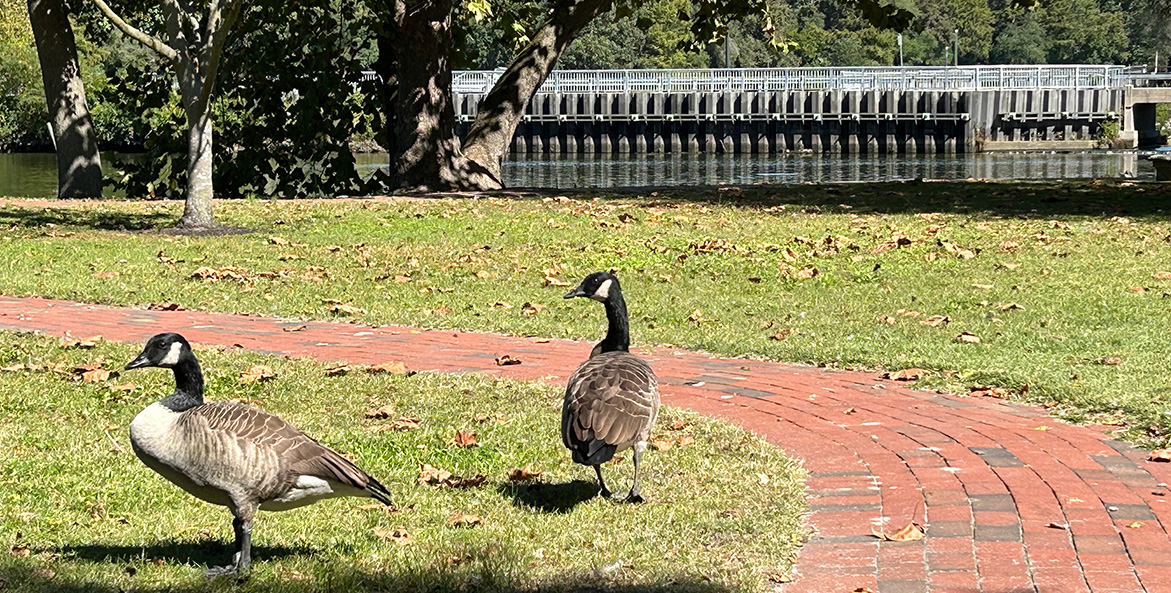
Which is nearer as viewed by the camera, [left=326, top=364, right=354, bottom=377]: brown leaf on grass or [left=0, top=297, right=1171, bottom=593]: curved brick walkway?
[left=0, top=297, right=1171, bottom=593]: curved brick walkway

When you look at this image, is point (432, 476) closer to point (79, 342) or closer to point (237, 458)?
point (237, 458)

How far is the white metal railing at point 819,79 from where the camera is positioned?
257 feet

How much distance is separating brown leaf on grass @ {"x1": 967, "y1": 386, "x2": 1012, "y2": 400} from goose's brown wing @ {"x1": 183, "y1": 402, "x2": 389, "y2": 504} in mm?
4946

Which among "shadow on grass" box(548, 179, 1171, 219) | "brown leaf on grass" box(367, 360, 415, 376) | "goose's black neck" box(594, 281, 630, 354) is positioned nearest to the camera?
"goose's black neck" box(594, 281, 630, 354)

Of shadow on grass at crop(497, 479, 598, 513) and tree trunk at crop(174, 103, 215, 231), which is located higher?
tree trunk at crop(174, 103, 215, 231)

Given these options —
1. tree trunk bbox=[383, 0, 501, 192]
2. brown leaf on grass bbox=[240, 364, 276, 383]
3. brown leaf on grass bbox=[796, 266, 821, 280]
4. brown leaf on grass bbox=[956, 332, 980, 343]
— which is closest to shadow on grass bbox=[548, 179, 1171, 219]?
tree trunk bbox=[383, 0, 501, 192]

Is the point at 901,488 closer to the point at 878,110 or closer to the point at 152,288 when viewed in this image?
the point at 152,288

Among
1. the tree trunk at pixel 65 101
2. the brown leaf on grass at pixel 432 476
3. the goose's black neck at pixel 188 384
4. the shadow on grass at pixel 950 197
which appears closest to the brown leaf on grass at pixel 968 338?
the brown leaf on grass at pixel 432 476

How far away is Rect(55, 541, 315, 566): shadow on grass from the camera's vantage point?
593cm

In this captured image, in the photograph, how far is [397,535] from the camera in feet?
20.9

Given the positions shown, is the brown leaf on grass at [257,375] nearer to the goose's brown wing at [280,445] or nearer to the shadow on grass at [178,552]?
the shadow on grass at [178,552]

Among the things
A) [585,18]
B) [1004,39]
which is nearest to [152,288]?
[585,18]

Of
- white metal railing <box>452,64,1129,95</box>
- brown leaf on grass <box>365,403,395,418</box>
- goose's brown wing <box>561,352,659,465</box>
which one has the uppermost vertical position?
white metal railing <box>452,64,1129,95</box>

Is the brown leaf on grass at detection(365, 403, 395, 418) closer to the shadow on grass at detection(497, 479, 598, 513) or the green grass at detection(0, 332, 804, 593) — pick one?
the green grass at detection(0, 332, 804, 593)
